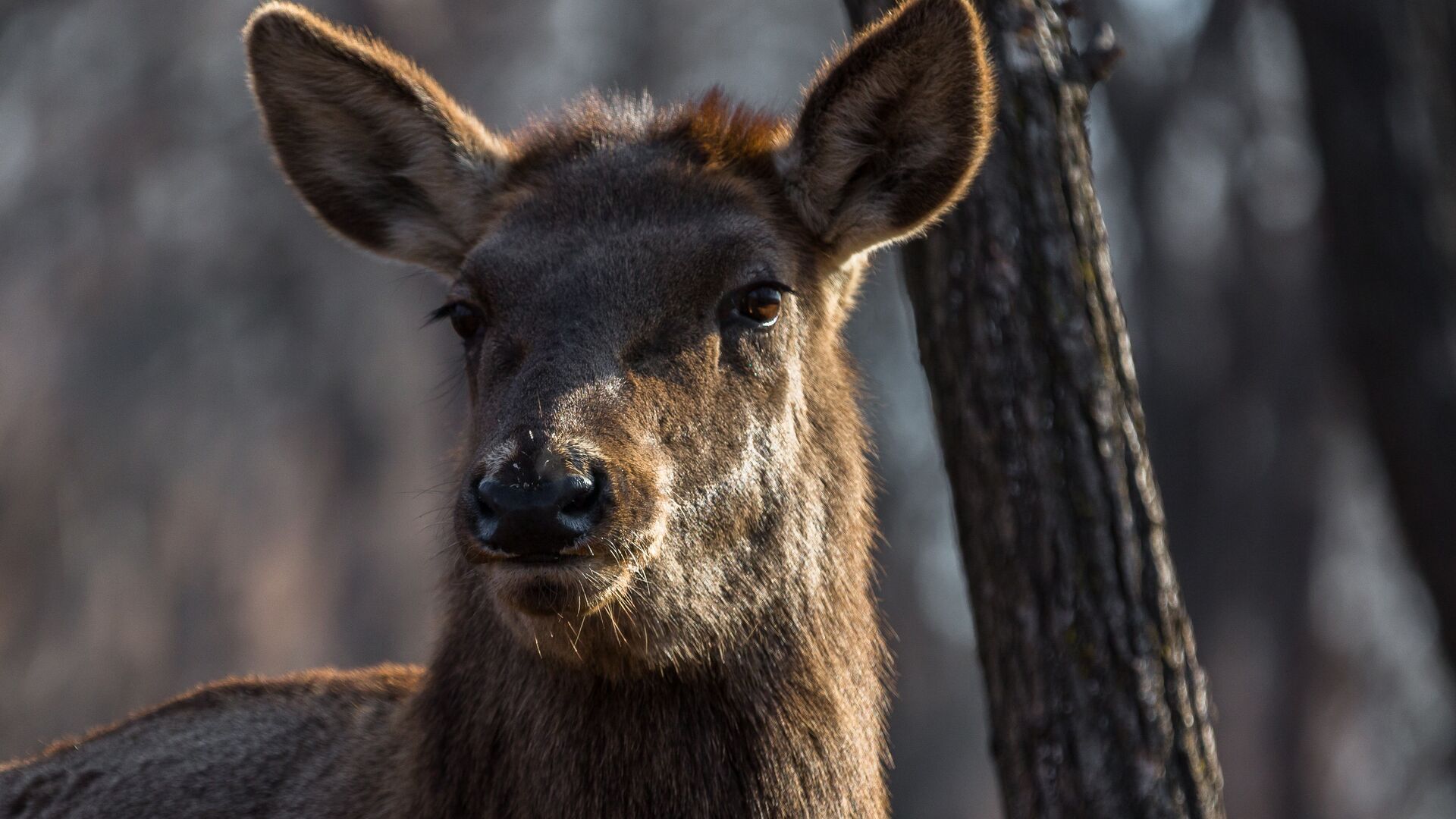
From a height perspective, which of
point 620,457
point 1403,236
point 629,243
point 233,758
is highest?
point 1403,236

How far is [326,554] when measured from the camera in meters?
27.6

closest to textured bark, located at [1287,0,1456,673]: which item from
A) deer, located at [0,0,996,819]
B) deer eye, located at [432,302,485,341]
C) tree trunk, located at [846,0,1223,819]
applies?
tree trunk, located at [846,0,1223,819]

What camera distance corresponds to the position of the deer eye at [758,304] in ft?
14.8

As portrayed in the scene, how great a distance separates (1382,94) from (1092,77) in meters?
4.28

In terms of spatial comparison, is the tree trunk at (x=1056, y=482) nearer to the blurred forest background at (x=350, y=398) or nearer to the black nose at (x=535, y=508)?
the black nose at (x=535, y=508)

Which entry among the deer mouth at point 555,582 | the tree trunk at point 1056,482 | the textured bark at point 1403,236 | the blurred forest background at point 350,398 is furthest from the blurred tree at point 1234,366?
the deer mouth at point 555,582

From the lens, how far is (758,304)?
4.53 m

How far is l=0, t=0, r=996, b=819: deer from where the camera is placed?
13.1 feet

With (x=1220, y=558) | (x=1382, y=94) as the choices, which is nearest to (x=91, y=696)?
(x=1220, y=558)

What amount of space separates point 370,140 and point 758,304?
67.1 inches

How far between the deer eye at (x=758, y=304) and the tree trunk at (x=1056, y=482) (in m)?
0.75

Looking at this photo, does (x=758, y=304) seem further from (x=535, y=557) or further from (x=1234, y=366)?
(x=1234, y=366)

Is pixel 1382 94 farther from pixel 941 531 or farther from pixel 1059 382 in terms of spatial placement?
pixel 941 531

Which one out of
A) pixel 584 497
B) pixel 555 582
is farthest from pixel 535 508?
pixel 555 582
